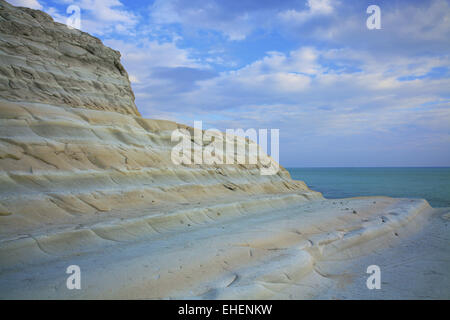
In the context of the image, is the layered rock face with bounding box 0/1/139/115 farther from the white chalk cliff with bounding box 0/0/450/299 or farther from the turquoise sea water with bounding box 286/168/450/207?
the turquoise sea water with bounding box 286/168/450/207

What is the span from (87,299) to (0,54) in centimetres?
734

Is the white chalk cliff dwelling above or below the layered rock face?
below

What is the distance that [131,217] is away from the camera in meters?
5.20

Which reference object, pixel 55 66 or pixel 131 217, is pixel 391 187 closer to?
pixel 131 217

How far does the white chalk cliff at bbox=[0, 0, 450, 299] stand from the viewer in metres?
3.32

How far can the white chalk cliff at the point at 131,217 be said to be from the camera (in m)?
3.32

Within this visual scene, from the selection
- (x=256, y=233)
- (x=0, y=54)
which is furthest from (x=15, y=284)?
(x=0, y=54)

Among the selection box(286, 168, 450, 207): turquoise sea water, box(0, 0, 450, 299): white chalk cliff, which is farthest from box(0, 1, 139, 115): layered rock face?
box(286, 168, 450, 207): turquoise sea water

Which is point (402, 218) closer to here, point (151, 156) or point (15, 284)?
point (151, 156)

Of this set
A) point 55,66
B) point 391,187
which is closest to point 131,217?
point 55,66

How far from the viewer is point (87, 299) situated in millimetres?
2688

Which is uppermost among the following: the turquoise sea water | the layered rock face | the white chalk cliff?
the layered rock face

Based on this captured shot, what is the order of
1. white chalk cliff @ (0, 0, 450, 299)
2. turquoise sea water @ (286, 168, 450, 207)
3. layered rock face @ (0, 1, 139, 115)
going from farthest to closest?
turquoise sea water @ (286, 168, 450, 207) → layered rock face @ (0, 1, 139, 115) → white chalk cliff @ (0, 0, 450, 299)

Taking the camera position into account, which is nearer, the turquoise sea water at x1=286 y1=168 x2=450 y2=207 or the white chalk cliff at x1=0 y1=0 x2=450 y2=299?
the white chalk cliff at x1=0 y1=0 x2=450 y2=299
